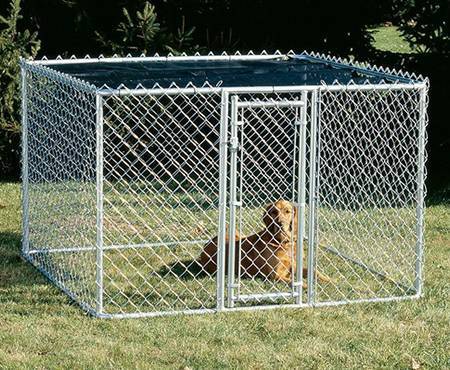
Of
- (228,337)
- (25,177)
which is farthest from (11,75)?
(228,337)

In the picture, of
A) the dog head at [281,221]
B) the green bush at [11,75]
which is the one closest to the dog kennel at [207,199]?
the dog head at [281,221]

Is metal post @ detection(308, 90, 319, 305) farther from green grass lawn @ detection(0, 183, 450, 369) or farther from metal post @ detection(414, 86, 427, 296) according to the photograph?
metal post @ detection(414, 86, 427, 296)

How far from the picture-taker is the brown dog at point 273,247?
830cm

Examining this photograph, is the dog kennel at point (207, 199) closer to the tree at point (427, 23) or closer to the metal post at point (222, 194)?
the metal post at point (222, 194)

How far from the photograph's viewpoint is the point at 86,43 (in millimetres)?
12875

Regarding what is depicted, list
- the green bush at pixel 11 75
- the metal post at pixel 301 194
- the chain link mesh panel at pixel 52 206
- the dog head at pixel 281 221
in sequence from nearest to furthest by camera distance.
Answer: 1. the metal post at pixel 301 194
2. the dog head at pixel 281 221
3. the chain link mesh panel at pixel 52 206
4. the green bush at pixel 11 75

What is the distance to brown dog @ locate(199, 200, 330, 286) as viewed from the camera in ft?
27.2

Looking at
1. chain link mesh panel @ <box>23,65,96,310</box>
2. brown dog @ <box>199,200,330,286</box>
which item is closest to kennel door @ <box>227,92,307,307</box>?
brown dog @ <box>199,200,330,286</box>

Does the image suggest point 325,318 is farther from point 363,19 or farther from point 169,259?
point 363,19

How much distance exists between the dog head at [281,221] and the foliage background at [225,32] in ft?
13.5

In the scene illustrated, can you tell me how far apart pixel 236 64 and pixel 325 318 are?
257 cm

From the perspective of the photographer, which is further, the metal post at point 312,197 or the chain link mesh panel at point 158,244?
the chain link mesh panel at point 158,244

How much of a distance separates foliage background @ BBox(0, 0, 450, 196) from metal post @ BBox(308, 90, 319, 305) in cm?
451

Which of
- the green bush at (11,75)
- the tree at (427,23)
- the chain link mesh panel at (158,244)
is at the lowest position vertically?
the chain link mesh panel at (158,244)
